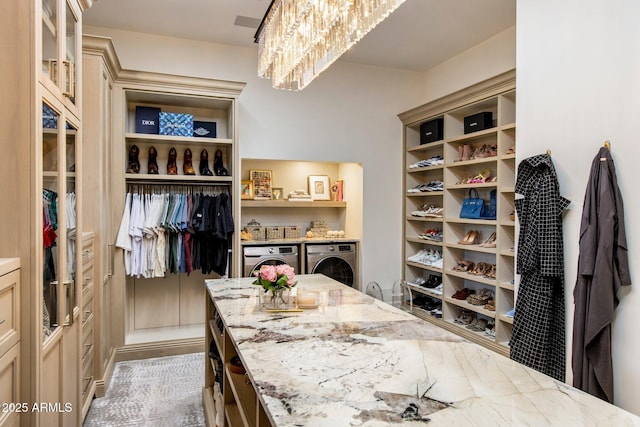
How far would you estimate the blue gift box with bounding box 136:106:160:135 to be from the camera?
3.80 meters

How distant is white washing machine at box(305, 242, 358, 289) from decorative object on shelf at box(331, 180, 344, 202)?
0.69 metres

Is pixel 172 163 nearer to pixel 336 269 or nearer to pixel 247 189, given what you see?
pixel 247 189

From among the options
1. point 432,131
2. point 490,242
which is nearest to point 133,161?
point 432,131

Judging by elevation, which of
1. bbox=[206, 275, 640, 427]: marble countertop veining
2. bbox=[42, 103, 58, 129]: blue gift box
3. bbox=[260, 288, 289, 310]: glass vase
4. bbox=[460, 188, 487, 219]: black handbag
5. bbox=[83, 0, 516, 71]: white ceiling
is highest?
bbox=[83, 0, 516, 71]: white ceiling

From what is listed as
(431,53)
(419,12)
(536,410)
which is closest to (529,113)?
(419,12)

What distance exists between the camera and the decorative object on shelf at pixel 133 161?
3801 millimetres

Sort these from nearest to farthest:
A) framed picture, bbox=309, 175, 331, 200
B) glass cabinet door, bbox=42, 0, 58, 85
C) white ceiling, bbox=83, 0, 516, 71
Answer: glass cabinet door, bbox=42, 0, 58, 85
white ceiling, bbox=83, 0, 516, 71
framed picture, bbox=309, 175, 331, 200

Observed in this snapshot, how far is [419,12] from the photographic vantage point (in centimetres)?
357

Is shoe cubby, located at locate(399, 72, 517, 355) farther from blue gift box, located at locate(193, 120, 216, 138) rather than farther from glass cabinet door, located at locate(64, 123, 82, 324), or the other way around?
glass cabinet door, located at locate(64, 123, 82, 324)

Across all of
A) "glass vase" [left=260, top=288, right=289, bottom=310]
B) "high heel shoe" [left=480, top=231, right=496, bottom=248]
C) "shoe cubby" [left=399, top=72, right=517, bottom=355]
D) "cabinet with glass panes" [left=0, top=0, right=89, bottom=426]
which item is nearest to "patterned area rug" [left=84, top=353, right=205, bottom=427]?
"cabinet with glass panes" [left=0, top=0, right=89, bottom=426]

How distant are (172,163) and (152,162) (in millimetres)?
187

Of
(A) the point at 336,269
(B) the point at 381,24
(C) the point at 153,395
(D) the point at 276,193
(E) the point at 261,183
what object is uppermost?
(B) the point at 381,24

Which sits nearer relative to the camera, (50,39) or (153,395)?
(50,39)

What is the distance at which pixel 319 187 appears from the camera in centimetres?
508
